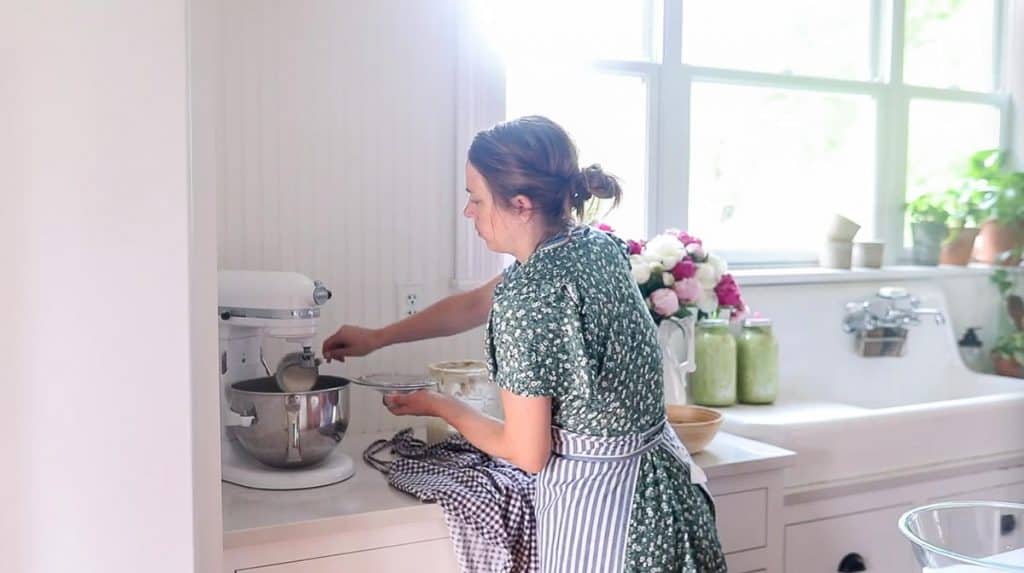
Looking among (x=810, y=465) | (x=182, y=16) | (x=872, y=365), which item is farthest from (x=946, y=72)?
(x=182, y=16)

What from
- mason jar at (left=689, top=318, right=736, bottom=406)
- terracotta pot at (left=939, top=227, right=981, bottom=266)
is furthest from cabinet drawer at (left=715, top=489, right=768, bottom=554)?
terracotta pot at (left=939, top=227, right=981, bottom=266)

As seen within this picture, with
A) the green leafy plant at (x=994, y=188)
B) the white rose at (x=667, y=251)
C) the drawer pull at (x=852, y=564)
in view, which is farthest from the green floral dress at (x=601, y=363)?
the green leafy plant at (x=994, y=188)

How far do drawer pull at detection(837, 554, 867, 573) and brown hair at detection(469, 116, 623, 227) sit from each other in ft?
3.95

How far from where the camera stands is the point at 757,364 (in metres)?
2.36

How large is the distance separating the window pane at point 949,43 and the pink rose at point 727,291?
1299mm

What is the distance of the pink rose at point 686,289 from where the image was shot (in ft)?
6.65

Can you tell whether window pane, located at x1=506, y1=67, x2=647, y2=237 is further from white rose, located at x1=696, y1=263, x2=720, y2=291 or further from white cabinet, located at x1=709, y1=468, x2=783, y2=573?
white cabinet, located at x1=709, y1=468, x2=783, y2=573

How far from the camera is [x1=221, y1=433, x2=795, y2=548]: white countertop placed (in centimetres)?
137

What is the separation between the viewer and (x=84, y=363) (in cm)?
102

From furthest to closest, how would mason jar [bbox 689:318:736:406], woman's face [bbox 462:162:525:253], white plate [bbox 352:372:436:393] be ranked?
mason jar [bbox 689:318:736:406]
white plate [bbox 352:372:436:393]
woman's face [bbox 462:162:525:253]

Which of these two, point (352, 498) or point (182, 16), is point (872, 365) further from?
point (182, 16)

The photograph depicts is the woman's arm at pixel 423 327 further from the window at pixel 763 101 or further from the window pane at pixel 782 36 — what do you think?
the window pane at pixel 782 36

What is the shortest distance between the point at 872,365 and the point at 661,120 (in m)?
0.99

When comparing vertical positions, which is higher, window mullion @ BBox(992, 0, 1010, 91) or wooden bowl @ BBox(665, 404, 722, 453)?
window mullion @ BBox(992, 0, 1010, 91)
